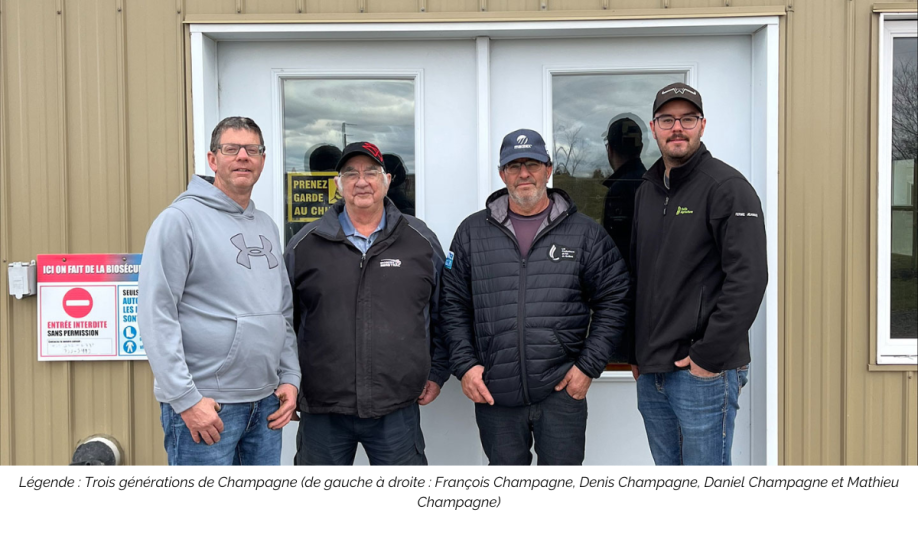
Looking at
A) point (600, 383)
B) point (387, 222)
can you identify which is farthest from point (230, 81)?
point (600, 383)

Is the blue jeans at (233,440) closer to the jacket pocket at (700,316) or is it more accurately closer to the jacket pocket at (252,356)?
the jacket pocket at (252,356)

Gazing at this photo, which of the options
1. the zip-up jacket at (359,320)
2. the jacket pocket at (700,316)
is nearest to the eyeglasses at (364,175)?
the zip-up jacket at (359,320)

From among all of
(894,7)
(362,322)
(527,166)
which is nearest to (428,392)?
(362,322)

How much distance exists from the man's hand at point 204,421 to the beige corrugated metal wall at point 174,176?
116 centimetres

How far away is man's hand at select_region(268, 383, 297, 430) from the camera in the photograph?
2.48 meters

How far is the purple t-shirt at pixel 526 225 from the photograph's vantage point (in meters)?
2.82

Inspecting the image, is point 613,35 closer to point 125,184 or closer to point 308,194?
point 308,194

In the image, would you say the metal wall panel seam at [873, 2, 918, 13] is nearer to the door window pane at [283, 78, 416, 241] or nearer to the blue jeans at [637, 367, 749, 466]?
the blue jeans at [637, 367, 749, 466]

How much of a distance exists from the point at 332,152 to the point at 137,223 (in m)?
1.02

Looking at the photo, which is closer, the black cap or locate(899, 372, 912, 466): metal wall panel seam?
the black cap

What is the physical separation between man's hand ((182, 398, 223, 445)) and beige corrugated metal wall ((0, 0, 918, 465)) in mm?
1158

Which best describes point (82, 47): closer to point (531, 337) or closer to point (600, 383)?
point (531, 337)

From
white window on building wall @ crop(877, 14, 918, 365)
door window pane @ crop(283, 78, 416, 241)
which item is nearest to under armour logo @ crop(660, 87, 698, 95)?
white window on building wall @ crop(877, 14, 918, 365)

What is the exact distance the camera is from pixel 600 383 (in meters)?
3.41
